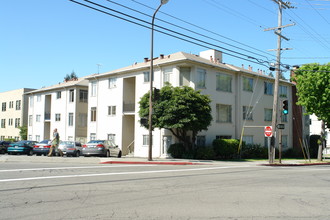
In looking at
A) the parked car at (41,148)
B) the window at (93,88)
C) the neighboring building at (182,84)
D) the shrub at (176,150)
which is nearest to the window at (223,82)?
the neighboring building at (182,84)

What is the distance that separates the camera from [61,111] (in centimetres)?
4528

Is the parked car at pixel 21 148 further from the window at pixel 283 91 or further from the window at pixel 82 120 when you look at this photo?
the window at pixel 283 91

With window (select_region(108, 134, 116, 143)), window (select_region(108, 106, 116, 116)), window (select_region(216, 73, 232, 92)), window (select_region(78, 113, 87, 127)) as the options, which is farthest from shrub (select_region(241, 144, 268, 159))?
window (select_region(78, 113, 87, 127))

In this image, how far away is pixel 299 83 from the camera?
33.1m

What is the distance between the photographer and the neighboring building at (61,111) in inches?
1690

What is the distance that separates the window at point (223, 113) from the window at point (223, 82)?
159 centimetres

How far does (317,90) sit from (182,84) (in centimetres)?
1221

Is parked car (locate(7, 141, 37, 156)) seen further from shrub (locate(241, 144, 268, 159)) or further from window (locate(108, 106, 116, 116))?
shrub (locate(241, 144, 268, 159))

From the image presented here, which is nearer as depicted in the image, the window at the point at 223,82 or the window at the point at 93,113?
the window at the point at 223,82

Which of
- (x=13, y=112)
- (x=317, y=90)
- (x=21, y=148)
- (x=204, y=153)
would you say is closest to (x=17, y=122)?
(x=13, y=112)

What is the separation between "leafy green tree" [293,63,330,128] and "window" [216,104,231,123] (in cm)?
685

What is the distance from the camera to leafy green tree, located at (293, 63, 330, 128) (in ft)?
102

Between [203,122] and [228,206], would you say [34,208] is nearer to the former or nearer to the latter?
[228,206]

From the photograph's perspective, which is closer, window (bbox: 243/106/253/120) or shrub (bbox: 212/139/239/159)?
shrub (bbox: 212/139/239/159)
